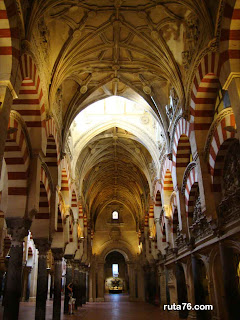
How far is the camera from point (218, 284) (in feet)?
24.0

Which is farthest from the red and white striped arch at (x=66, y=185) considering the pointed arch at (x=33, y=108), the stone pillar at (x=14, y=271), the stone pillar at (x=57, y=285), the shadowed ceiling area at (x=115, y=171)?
the stone pillar at (x=14, y=271)

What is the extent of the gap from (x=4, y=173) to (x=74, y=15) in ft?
15.0

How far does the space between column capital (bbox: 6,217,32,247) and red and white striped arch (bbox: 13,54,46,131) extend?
2268 mm

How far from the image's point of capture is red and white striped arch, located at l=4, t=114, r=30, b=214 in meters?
6.71

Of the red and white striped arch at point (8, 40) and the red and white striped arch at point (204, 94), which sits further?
the red and white striped arch at point (204, 94)

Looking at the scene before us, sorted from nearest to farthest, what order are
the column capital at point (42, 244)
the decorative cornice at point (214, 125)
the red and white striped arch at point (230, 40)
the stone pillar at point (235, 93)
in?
the stone pillar at point (235, 93)
the red and white striped arch at point (230, 40)
the decorative cornice at point (214, 125)
the column capital at point (42, 244)

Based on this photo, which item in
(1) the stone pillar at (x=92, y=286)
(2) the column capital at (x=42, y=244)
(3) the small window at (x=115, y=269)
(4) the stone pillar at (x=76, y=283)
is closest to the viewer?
(2) the column capital at (x=42, y=244)

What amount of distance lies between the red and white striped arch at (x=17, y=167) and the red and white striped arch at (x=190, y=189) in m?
4.49

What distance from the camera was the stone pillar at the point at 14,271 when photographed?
19.7 ft

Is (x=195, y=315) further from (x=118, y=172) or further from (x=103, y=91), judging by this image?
(x=118, y=172)

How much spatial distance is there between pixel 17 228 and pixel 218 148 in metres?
4.79

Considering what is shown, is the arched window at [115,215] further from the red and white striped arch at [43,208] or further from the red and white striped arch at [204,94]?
the red and white striped arch at [204,94]

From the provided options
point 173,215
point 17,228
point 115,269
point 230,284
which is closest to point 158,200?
point 173,215

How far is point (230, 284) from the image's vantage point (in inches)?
243
